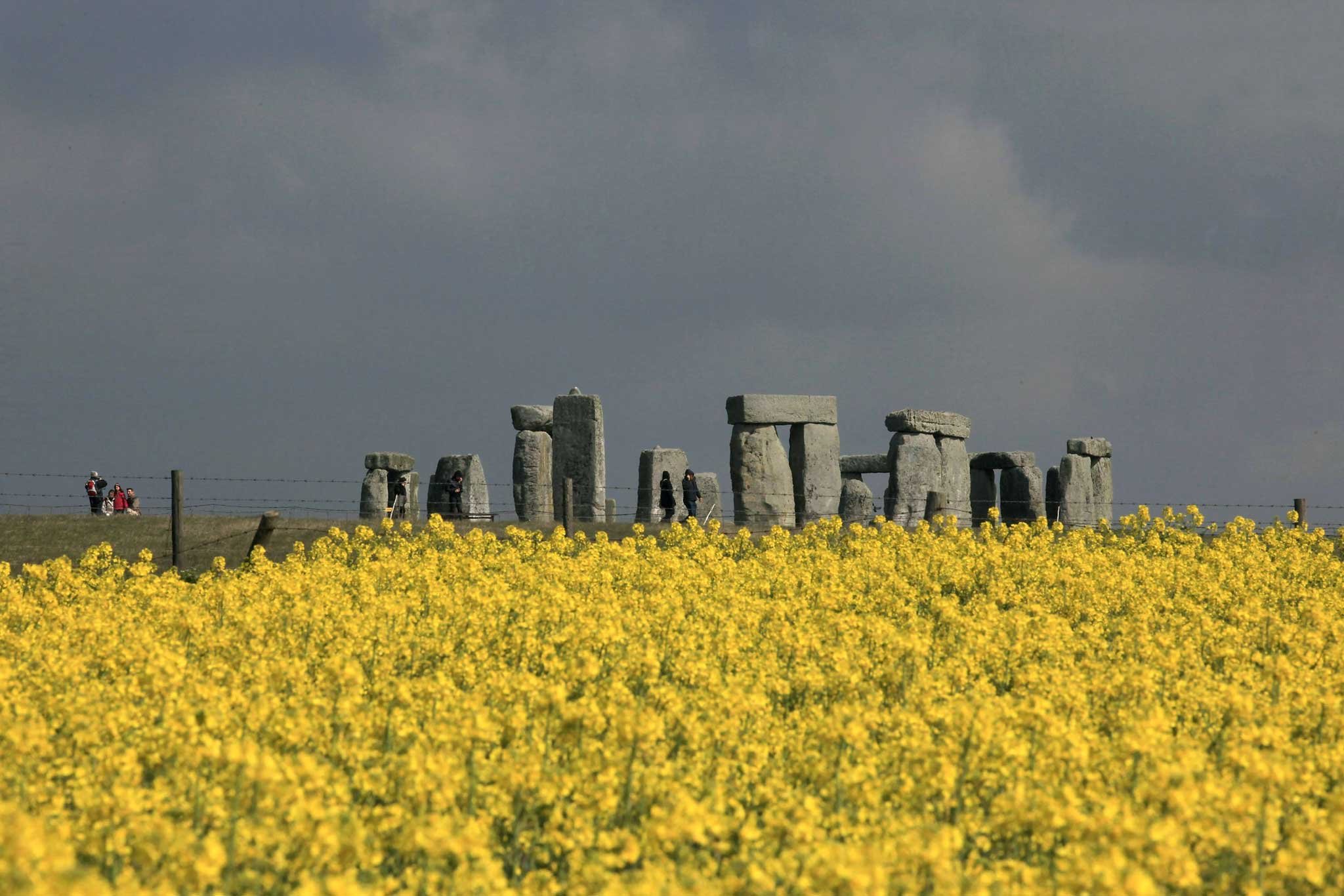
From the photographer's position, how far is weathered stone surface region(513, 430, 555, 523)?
2902cm

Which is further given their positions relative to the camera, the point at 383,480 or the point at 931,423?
the point at 383,480

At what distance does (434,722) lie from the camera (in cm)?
648

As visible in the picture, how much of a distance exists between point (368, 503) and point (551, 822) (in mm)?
27413

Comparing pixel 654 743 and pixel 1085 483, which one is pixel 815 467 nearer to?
pixel 1085 483

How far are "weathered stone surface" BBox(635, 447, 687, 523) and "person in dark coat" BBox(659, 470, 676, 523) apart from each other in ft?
6.50

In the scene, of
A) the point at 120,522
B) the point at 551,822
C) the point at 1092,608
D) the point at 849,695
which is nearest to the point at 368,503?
the point at 120,522

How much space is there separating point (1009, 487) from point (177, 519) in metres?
20.3

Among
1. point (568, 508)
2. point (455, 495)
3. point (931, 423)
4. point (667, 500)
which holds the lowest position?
point (568, 508)

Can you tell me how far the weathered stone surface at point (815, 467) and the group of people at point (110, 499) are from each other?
568 inches

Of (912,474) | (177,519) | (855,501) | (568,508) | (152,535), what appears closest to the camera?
(177,519)

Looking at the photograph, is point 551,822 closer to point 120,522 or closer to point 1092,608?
point 1092,608

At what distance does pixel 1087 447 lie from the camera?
107 feet

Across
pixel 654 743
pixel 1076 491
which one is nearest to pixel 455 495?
pixel 1076 491

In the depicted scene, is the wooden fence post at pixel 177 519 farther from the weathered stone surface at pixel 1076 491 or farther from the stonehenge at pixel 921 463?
the weathered stone surface at pixel 1076 491
